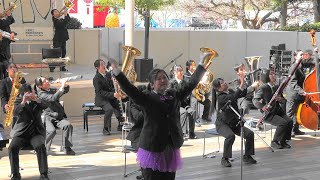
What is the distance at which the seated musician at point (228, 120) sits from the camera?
8906 mm

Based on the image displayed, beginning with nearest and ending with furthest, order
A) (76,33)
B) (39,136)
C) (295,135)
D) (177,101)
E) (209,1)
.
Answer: (177,101) < (39,136) < (295,135) < (76,33) < (209,1)

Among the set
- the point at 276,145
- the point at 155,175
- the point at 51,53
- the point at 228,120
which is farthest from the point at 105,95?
the point at 155,175

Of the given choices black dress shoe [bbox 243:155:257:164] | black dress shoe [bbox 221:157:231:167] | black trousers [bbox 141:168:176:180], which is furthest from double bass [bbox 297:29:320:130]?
black trousers [bbox 141:168:176:180]

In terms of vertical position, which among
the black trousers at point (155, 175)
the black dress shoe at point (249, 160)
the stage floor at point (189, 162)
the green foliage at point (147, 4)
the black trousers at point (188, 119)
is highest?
the green foliage at point (147, 4)

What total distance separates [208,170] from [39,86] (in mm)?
3087

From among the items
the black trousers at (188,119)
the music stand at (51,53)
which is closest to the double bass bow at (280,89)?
the black trousers at (188,119)

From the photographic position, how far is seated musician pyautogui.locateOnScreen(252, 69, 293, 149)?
32.8ft

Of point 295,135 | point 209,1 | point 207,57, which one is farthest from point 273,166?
point 209,1

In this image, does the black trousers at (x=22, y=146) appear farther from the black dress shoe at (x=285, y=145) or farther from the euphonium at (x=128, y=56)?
the black dress shoe at (x=285, y=145)

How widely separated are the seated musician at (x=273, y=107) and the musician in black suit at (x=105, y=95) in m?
2.99

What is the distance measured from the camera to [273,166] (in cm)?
903

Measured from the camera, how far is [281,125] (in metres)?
10.0

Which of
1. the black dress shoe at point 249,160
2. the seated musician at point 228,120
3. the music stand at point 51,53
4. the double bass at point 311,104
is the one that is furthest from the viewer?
the music stand at point 51,53

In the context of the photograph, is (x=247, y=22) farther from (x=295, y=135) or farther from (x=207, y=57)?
(x=207, y=57)
